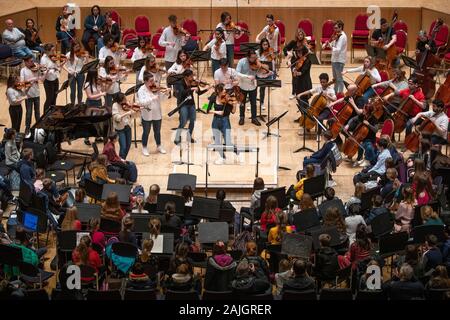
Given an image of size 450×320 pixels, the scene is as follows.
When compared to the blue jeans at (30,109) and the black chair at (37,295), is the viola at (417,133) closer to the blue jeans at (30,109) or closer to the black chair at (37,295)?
the blue jeans at (30,109)

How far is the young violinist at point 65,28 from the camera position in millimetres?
23766

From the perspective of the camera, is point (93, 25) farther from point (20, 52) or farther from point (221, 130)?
point (221, 130)

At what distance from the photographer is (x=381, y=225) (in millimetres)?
14594

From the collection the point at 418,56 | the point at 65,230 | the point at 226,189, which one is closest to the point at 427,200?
the point at 226,189

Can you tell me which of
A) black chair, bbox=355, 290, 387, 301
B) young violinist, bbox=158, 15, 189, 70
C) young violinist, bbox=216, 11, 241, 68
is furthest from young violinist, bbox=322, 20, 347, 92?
black chair, bbox=355, 290, 387, 301

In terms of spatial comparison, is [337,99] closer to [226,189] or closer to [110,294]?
[226,189]

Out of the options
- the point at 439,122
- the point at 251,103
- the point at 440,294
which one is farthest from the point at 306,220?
the point at 251,103

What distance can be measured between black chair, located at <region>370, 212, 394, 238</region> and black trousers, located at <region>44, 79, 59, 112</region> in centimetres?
861

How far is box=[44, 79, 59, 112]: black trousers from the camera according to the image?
20597mm

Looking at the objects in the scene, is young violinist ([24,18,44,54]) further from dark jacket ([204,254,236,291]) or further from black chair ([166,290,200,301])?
black chair ([166,290,200,301])

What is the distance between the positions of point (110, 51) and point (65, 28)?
A: 316cm

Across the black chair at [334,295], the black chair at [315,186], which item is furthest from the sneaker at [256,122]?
the black chair at [334,295]

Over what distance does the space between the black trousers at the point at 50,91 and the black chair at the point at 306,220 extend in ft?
25.3
